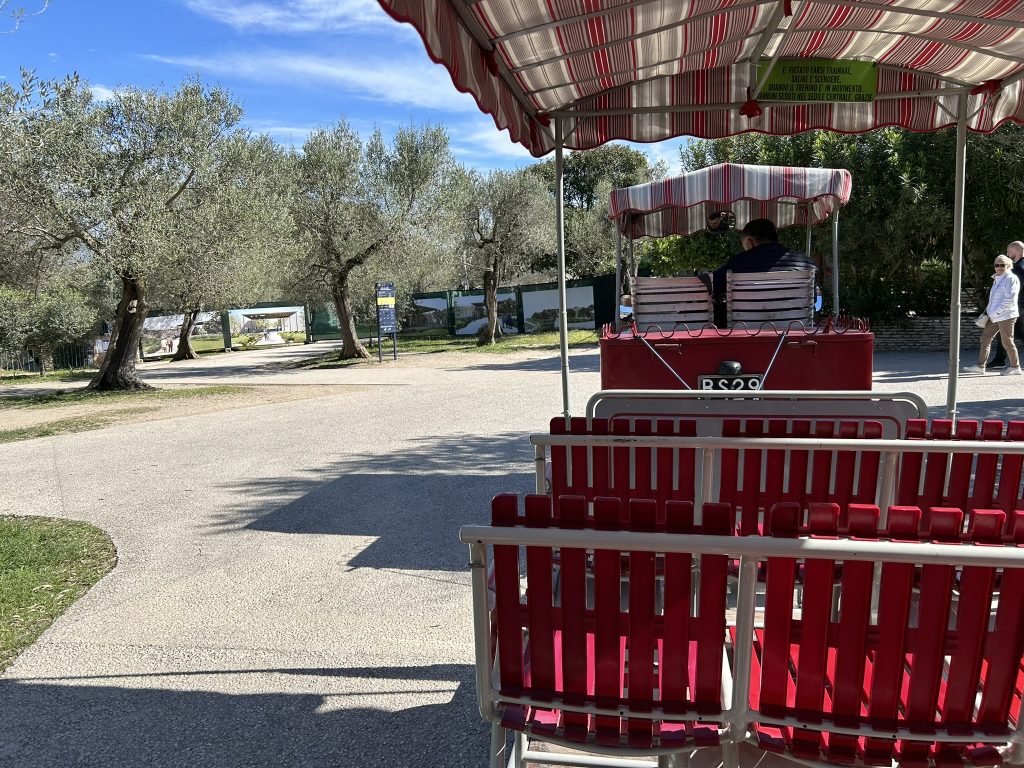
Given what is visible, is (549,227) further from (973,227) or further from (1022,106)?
(1022,106)

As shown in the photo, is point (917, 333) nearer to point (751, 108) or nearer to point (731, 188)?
point (731, 188)

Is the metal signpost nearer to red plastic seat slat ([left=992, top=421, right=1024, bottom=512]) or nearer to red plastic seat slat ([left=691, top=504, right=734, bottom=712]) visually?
red plastic seat slat ([left=992, top=421, right=1024, bottom=512])


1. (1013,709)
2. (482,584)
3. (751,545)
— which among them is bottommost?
(1013,709)

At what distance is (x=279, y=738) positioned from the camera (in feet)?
9.50

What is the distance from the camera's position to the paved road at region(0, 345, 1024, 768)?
293cm

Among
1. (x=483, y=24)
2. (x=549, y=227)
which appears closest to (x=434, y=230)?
(x=549, y=227)

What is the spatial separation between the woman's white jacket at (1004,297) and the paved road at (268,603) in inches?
75.4

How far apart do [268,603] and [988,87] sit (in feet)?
18.1

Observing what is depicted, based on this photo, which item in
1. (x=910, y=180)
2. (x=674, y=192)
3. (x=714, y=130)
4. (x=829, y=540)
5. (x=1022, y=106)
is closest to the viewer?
(x=829, y=540)

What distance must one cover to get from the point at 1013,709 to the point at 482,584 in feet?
4.48

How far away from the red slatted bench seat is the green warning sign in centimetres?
366

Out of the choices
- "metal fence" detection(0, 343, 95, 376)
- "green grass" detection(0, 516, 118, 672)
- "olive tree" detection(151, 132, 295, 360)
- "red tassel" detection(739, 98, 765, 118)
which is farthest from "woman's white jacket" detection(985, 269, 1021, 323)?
"metal fence" detection(0, 343, 95, 376)

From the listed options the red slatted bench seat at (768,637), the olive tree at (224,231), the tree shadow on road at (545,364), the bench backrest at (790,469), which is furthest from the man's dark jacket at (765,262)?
the olive tree at (224,231)

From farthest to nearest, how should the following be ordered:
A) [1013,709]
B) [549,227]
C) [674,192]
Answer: [549,227] → [674,192] → [1013,709]
